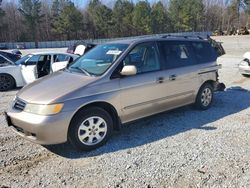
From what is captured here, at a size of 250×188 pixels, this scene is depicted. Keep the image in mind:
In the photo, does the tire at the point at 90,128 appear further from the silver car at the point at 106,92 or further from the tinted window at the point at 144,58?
the tinted window at the point at 144,58

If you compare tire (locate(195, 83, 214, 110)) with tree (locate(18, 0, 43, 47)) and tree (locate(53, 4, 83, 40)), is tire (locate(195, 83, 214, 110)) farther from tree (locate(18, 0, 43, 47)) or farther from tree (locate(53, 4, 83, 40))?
tree (locate(18, 0, 43, 47))

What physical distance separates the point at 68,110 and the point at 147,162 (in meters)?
1.37

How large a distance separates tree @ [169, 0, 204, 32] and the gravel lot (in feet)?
231

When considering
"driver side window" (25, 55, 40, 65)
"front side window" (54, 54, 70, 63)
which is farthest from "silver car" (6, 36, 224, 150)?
"driver side window" (25, 55, 40, 65)

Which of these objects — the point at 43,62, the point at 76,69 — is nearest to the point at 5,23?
the point at 43,62

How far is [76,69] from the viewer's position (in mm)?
5004

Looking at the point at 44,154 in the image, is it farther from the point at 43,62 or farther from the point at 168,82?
the point at 43,62

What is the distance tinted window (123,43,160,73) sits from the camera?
484cm

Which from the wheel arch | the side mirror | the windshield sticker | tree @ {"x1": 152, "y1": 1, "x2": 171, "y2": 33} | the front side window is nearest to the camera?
the wheel arch

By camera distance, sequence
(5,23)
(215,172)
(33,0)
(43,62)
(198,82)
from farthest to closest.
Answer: (5,23)
(33,0)
(43,62)
(198,82)
(215,172)

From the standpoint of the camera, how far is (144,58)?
5.02 meters

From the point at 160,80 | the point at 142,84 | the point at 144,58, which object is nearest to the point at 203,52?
the point at 160,80

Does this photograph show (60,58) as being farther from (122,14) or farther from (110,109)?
(122,14)

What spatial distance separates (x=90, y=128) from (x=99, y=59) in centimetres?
131
